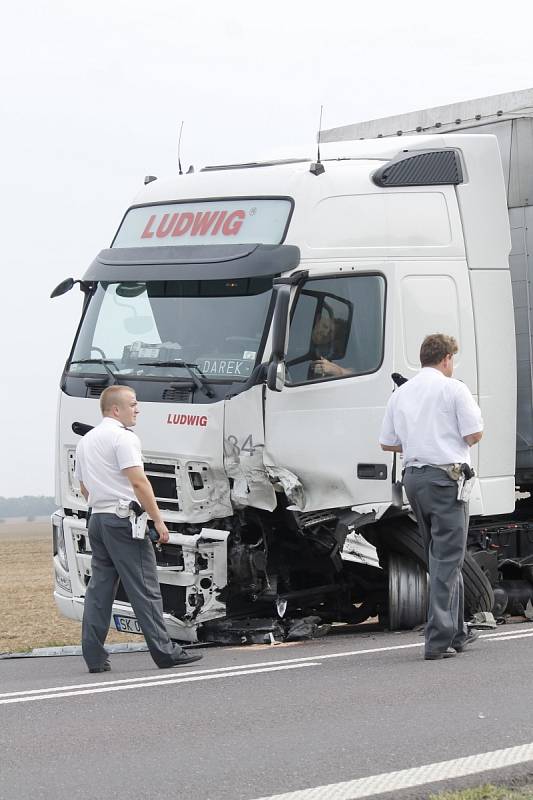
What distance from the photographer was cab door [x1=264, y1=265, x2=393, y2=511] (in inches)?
404

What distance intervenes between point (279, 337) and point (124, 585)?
7.26ft

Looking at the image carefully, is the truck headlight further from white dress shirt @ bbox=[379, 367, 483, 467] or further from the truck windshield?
white dress shirt @ bbox=[379, 367, 483, 467]

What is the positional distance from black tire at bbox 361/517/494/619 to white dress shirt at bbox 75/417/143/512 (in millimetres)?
2603

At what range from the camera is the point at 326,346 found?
34.2 feet

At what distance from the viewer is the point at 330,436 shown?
1031 centimetres

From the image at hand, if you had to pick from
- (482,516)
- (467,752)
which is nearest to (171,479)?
(482,516)

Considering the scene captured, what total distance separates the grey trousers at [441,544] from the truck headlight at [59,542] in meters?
3.51

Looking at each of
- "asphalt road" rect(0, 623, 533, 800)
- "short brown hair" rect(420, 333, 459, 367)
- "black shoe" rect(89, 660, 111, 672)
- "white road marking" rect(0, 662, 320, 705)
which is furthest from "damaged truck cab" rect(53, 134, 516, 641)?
"white road marking" rect(0, 662, 320, 705)

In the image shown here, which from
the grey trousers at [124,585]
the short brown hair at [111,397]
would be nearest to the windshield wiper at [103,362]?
the short brown hair at [111,397]

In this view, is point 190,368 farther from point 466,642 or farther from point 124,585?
point 466,642

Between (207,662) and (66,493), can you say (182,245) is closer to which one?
(66,493)

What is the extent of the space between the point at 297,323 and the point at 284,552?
179 cm

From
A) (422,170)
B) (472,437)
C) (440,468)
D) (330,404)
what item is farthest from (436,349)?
(422,170)

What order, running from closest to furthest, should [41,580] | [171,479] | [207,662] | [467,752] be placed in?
[467,752] → [207,662] → [171,479] → [41,580]
